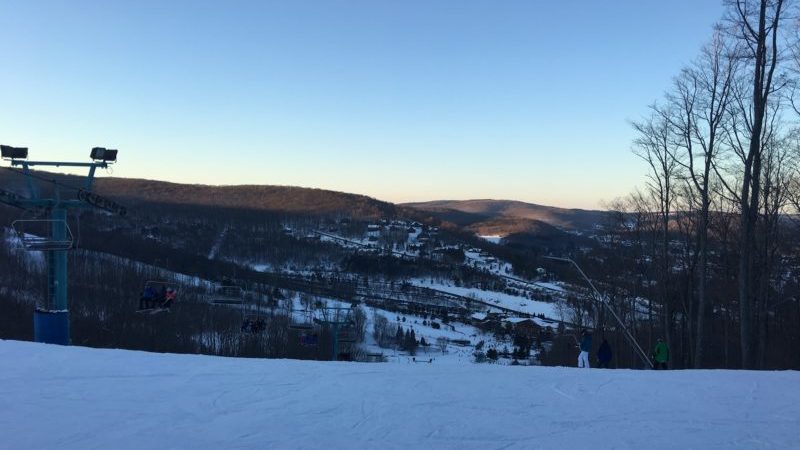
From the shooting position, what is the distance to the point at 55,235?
2423cm

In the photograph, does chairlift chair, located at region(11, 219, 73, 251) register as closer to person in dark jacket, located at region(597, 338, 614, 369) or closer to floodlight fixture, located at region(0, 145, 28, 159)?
floodlight fixture, located at region(0, 145, 28, 159)

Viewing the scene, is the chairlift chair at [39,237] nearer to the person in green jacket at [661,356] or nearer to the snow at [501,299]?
the person in green jacket at [661,356]

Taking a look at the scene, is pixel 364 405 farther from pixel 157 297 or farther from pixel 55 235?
pixel 157 297

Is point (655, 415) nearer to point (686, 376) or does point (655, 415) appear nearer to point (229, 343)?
point (686, 376)

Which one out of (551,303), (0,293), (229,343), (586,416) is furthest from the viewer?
(551,303)

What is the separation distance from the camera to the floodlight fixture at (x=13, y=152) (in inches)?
994

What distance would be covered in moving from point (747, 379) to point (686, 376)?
1.24m

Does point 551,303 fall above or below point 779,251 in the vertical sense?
below

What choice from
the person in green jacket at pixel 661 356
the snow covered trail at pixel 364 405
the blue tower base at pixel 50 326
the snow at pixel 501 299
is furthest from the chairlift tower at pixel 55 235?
the snow at pixel 501 299

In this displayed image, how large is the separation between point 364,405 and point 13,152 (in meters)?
23.2

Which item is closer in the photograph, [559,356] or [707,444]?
[707,444]

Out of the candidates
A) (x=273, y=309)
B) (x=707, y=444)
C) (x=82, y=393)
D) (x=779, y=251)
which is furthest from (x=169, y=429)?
(x=273, y=309)

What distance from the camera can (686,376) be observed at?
13461 millimetres

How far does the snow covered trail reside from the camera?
7.96m
